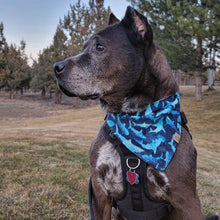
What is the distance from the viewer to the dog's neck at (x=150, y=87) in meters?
2.11

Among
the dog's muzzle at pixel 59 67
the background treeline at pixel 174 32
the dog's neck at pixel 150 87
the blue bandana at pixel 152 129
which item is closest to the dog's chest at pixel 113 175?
the blue bandana at pixel 152 129

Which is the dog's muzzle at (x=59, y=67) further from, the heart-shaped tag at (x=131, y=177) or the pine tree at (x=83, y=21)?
the pine tree at (x=83, y=21)

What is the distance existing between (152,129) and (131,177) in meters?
0.44

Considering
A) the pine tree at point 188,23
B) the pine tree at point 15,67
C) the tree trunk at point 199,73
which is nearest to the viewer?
the pine tree at point 188,23

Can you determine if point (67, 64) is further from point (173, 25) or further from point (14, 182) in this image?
point (173, 25)

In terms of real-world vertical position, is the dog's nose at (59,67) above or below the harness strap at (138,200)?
above

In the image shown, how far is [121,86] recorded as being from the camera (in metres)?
2.11

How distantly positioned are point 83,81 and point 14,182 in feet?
7.66

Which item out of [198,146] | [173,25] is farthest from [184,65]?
[198,146]

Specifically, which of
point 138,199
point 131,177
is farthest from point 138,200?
point 131,177

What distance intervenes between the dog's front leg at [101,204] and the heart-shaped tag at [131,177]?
0.30 m

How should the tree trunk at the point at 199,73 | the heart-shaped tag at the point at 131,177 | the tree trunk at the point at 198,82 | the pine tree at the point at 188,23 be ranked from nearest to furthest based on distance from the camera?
1. the heart-shaped tag at the point at 131,177
2. the pine tree at the point at 188,23
3. the tree trunk at the point at 199,73
4. the tree trunk at the point at 198,82

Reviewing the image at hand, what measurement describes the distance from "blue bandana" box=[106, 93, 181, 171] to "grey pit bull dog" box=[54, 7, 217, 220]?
0.06 meters

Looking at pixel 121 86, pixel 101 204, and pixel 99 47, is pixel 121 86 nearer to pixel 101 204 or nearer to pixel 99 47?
pixel 99 47
